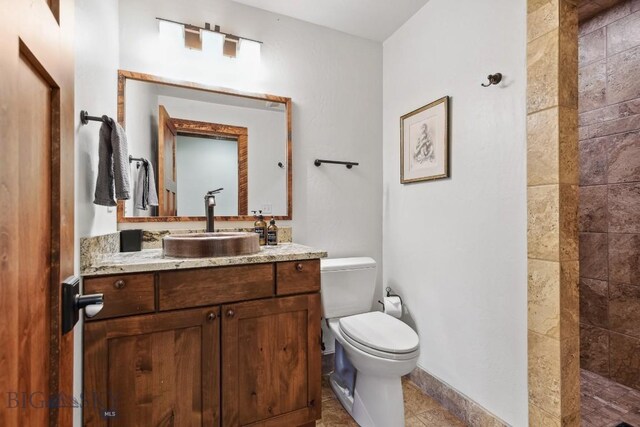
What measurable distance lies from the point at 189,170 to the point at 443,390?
6.37 ft

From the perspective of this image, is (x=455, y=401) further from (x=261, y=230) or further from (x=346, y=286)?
(x=261, y=230)

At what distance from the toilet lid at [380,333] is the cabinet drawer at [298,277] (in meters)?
0.33

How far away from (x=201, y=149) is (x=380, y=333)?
1.43 metres

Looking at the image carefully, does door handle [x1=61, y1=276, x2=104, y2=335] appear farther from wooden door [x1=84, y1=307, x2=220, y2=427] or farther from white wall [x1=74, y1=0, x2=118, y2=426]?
wooden door [x1=84, y1=307, x2=220, y2=427]

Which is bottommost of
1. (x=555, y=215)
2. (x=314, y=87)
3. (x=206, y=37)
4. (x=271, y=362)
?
(x=271, y=362)

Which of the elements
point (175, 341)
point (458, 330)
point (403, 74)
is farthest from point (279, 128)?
point (458, 330)

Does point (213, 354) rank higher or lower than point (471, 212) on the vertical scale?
lower

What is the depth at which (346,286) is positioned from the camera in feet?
6.21

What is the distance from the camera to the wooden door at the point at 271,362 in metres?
1.34

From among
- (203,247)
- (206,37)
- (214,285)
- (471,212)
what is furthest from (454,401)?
(206,37)

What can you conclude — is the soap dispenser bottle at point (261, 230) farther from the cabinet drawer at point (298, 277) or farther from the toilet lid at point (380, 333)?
the toilet lid at point (380, 333)

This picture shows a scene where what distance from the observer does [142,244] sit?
1.64m

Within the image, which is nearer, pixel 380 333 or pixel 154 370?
pixel 154 370

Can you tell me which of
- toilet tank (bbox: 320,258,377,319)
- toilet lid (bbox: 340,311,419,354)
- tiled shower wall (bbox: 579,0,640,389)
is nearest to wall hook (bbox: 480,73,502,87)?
tiled shower wall (bbox: 579,0,640,389)
